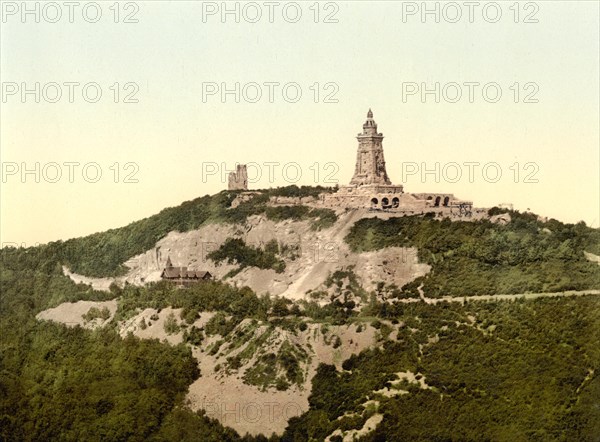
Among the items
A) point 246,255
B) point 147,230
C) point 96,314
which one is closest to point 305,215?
point 246,255

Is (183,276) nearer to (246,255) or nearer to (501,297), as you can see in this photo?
(246,255)

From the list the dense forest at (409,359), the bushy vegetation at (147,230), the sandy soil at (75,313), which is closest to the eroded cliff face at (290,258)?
the bushy vegetation at (147,230)

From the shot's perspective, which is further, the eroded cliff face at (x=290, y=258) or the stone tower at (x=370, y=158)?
the stone tower at (x=370, y=158)

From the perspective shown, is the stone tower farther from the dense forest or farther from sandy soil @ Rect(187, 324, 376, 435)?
sandy soil @ Rect(187, 324, 376, 435)

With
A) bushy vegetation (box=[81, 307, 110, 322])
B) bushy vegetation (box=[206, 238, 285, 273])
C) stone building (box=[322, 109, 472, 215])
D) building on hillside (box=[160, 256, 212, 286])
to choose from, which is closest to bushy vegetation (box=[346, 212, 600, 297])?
stone building (box=[322, 109, 472, 215])

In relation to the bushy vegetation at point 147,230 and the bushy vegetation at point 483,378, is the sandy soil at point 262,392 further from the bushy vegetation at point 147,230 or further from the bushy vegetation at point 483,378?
the bushy vegetation at point 147,230

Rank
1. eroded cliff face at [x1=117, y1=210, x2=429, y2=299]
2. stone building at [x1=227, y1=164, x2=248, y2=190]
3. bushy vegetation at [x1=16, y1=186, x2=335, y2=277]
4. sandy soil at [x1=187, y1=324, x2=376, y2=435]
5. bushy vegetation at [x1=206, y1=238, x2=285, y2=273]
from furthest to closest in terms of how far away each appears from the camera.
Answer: stone building at [x1=227, y1=164, x2=248, y2=190] → bushy vegetation at [x1=16, y1=186, x2=335, y2=277] → bushy vegetation at [x1=206, y1=238, x2=285, y2=273] → eroded cliff face at [x1=117, y1=210, x2=429, y2=299] → sandy soil at [x1=187, y1=324, x2=376, y2=435]
